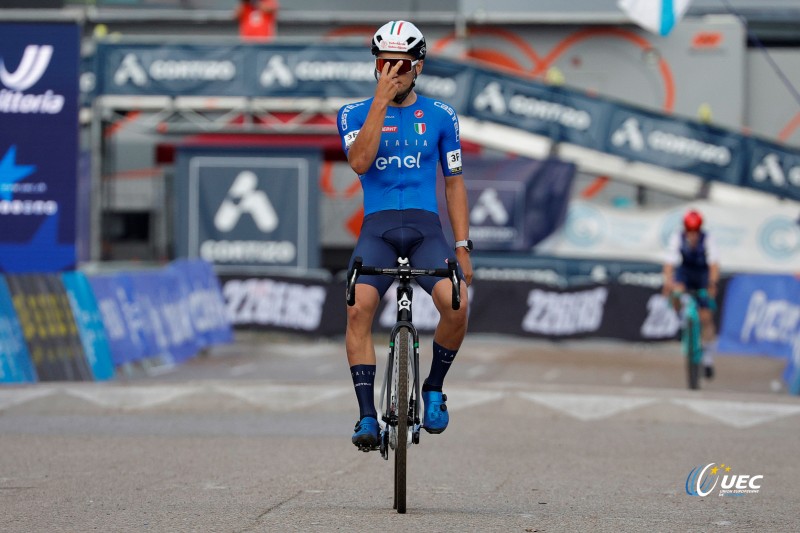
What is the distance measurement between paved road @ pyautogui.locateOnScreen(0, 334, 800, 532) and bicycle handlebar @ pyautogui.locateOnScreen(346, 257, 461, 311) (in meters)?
1.09

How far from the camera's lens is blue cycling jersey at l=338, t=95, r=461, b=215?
7.68m

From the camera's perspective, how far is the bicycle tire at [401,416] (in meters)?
7.12

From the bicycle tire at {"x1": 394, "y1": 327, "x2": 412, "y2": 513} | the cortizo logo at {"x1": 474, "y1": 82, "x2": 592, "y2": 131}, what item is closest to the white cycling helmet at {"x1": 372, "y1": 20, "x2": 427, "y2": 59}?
the bicycle tire at {"x1": 394, "y1": 327, "x2": 412, "y2": 513}

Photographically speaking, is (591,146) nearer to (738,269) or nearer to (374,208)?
(738,269)

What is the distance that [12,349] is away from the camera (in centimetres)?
1425

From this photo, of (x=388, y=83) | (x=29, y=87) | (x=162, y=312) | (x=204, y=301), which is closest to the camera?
(x=388, y=83)

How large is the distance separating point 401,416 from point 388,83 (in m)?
1.64

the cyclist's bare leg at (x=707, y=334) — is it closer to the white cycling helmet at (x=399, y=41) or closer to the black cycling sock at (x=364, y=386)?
the black cycling sock at (x=364, y=386)

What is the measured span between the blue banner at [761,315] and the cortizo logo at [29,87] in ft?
35.8

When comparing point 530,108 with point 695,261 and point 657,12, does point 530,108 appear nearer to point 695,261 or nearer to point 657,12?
point 657,12

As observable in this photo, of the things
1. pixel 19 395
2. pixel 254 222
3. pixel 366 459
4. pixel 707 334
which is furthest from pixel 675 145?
pixel 366 459

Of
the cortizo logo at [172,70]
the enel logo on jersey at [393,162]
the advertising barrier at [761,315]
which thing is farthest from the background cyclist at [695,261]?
the cortizo logo at [172,70]

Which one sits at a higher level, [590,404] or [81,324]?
[81,324]

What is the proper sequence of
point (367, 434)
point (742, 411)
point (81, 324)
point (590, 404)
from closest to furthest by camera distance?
1. point (367, 434)
2. point (742, 411)
3. point (590, 404)
4. point (81, 324)
